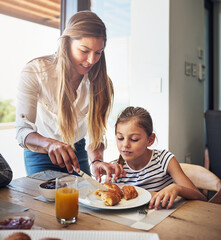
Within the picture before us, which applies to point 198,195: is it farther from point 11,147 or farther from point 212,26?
point 212,26

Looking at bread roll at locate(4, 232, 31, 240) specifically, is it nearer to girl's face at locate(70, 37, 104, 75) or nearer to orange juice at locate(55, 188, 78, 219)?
orange juice at locate(55, 188, 78, 219)

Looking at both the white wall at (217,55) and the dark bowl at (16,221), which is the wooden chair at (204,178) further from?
the white wall at (217,55)

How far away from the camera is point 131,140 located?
1.42 metres

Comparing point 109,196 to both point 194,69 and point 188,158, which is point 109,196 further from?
point 194,69

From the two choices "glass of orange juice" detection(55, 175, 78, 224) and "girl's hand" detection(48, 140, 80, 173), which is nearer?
"glass of orange juice" detection(55, 175, 78, 224)

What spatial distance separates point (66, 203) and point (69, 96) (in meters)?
0.98

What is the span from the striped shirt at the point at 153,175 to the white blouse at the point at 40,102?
1.64 feet

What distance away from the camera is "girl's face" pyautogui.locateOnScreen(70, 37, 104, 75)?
172 cm

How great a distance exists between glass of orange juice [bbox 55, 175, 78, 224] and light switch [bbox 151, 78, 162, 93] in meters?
1.68

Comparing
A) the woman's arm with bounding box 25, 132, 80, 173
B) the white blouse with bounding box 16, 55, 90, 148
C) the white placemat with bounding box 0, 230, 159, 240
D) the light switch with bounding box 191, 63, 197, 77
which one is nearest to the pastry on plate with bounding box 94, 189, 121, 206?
the woman's arm with bounding box 25, 132, 80, 173

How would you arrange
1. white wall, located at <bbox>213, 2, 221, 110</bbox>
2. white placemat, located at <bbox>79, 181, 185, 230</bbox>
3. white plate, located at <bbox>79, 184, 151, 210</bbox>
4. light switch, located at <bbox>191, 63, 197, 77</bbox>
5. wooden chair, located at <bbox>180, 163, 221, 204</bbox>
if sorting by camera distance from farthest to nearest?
white wall, located at <bbox>213, 2, 221, 110</bbox>
light switch, located at <bbox>191, 63, 197, 77</bbox>
wooden chair, located at <bbox>180, 163, 221, 204</bbox>
white plate, located at <bbox>79, 184, 151, 210</bbox>
white placemat, located at <bbox>79, 181, 185, 230</bbox>

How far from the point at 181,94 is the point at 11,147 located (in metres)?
1.54


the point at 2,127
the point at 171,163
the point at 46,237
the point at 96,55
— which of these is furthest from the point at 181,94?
the point at 46,237

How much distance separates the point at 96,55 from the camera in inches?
70.5
